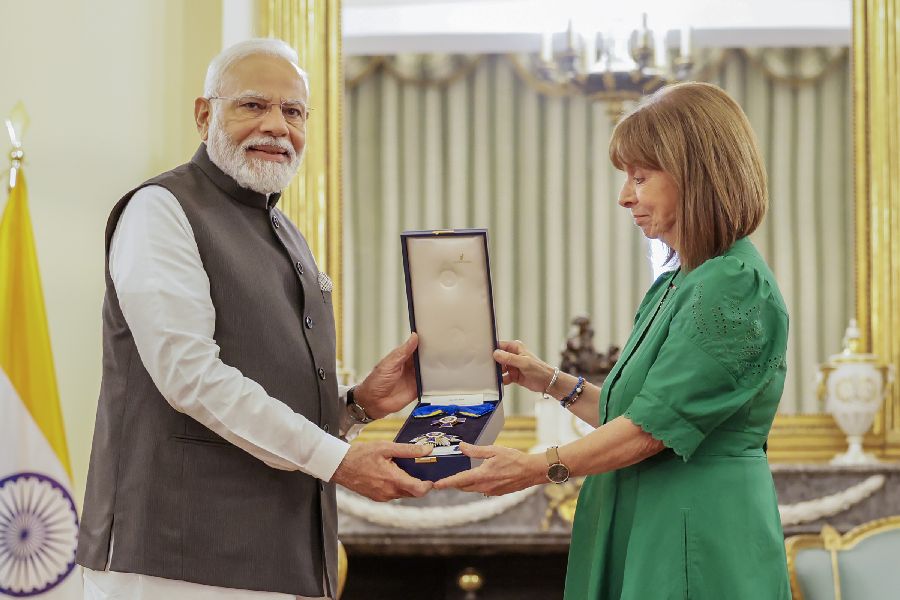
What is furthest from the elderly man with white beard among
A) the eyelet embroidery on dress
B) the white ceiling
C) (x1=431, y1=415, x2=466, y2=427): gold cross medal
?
the white ceiling

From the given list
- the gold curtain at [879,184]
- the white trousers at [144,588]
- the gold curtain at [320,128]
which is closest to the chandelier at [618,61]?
the gold curtain at [879,184]

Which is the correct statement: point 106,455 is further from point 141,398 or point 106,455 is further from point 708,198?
point 708,198

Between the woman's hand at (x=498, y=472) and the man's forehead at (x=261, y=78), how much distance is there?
843 millimetres

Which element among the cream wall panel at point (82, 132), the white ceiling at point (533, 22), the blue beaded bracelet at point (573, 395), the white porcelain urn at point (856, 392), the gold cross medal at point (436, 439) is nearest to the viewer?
the gold cross medal at point (436, 439)

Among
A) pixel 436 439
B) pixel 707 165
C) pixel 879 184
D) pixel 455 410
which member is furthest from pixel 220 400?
pixel 879 184

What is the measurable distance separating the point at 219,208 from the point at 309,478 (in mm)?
582

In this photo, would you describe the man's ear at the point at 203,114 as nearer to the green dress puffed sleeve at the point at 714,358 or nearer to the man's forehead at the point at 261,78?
the man's forehead at the point at 261,78

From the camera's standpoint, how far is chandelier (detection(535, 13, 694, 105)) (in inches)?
175

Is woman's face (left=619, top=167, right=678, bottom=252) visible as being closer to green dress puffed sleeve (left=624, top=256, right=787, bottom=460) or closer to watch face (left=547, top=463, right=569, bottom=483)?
green dress puffed sleeve (left=624, top=256, right=787, bottom=460)

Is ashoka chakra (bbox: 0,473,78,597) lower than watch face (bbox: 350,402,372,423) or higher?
lower

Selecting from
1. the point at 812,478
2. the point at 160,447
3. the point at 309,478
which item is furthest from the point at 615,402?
the point at 812,478

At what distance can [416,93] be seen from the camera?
4555 mm

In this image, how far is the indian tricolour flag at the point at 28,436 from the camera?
3.01m

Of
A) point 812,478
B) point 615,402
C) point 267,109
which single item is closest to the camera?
point 615,402
